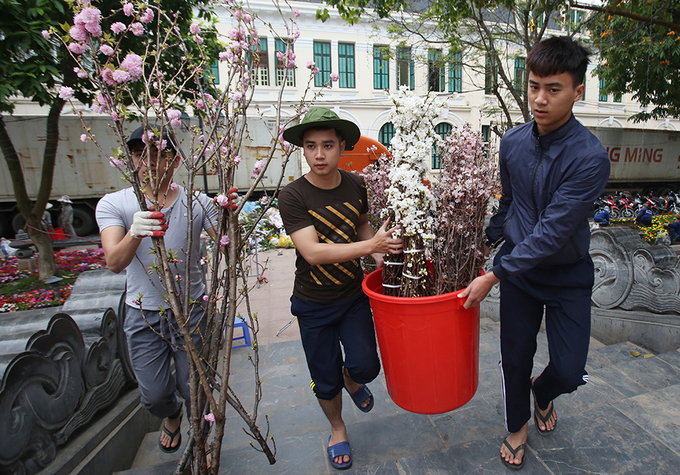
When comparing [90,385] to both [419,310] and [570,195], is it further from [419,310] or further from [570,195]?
[570,195]

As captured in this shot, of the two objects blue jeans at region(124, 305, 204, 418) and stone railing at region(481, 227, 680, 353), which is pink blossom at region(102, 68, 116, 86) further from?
stone railing at region(481, 227, 680, 353)

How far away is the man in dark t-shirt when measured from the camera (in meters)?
1.89

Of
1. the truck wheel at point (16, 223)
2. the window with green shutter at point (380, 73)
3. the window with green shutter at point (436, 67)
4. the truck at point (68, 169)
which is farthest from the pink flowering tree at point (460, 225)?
the window with green shutter at point (380, 73)

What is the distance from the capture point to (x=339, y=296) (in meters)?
2.03

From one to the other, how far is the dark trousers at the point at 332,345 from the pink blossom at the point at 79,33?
4.87 ft

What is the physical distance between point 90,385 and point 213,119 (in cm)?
177

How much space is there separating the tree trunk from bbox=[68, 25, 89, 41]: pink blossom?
501 cm

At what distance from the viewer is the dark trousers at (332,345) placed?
2.02 m

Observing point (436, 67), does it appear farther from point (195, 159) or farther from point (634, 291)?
point (195, 159)

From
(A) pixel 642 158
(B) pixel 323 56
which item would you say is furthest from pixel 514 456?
(A) pixel 642 158

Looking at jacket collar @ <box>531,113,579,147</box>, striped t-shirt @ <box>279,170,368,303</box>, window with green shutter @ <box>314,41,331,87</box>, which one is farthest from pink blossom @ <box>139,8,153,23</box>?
window with green shutter @ <box>314,41,331,87</box>

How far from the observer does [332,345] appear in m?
2.06

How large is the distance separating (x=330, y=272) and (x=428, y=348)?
0.65 meters

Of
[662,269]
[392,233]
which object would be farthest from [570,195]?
[662,269]
